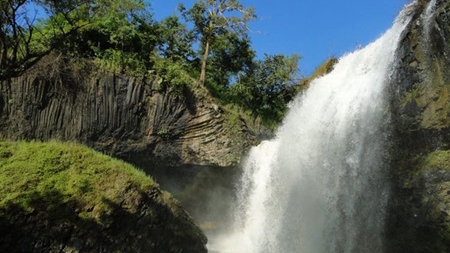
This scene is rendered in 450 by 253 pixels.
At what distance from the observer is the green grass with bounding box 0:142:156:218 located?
10.9 metres

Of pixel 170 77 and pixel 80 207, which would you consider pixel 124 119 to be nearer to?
pixel 170 77

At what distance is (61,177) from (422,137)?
942cm

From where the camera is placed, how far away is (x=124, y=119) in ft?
53.2

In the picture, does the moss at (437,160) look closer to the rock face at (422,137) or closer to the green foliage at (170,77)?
the rock face at (422,137)

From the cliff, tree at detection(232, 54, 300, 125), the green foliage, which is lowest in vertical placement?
the cliff

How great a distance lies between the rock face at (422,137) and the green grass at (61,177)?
22.1 feet

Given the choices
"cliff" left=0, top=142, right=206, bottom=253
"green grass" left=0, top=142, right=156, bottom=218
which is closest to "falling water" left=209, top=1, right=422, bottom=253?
"cliff" left=0, top=142, right=206, bottom=253

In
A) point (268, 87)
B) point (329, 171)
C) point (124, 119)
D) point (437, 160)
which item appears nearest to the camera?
point (437, 160)

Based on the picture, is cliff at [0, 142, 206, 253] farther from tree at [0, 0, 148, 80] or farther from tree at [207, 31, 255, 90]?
tree at [207, 31, 255, 90]

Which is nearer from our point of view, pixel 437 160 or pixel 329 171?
pixel 437 160

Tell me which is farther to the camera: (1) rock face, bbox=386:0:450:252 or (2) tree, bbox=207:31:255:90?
(2) tree, bbox=207:31:255:90

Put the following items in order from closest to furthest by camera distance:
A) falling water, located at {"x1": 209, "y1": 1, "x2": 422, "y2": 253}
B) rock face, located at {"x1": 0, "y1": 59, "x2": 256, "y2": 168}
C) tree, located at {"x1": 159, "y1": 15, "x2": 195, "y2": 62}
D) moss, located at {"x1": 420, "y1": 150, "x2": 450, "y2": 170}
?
Result: 1. moss, located at {"x1": 420, "y1": 150, "x2": 450, "y2": 170}
2. falling water, located at {"x1": 209, "y1": 1, "x2": 422, "y2": 253}
3. rock face, located at {"x1": 0, "y1": 59, "x2": 256, "y2": 168}
4. tree, located at {"x1": 159, "y1": 15, "x2": 195, "y2": 62}

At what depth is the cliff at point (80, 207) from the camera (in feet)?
33.9

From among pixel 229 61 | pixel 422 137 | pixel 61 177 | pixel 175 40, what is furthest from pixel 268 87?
pixel 61 177
